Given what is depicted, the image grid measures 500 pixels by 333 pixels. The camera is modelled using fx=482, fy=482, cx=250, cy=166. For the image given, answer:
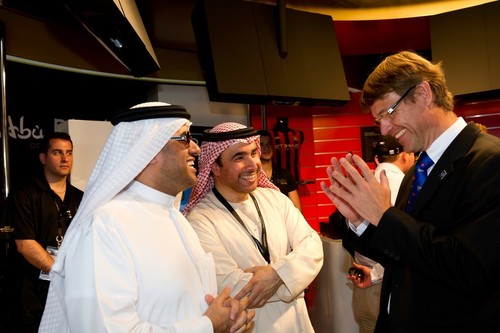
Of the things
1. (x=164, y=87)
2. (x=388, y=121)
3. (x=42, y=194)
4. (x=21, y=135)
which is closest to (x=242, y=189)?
(x=388, y=121)

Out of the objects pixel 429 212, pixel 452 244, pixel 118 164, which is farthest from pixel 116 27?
pixel 452 244

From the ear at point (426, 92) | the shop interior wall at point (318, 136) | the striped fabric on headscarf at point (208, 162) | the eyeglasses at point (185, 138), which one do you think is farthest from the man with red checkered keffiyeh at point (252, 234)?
the shop interior wall at point (318, 136)

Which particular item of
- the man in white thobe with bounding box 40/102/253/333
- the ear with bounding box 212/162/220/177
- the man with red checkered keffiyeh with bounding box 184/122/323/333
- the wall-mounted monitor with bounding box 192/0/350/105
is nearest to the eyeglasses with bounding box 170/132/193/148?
the man in white thobe with bounding box 40/102/253/333

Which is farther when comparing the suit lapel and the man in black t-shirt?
the man in black t-shirt

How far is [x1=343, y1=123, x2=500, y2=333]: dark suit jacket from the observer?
145 cm

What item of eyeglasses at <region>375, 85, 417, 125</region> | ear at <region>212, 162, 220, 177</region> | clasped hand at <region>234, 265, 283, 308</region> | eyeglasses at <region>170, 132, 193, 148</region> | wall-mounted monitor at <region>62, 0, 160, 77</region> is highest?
wall-mounted monitor at <region>62, 0, 160, 77</region>

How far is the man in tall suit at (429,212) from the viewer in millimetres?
1467

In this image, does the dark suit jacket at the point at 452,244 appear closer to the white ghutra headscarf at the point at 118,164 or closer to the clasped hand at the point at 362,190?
the clasped hand at the point at 362,190

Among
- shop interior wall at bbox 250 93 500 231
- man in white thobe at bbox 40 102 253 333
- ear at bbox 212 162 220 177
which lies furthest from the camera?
shop interior wall at bbox 250 93 500 231

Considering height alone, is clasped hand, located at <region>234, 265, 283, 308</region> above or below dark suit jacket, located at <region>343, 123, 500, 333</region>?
below

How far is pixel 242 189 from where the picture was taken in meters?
2.70

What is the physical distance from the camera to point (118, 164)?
71.9 inches

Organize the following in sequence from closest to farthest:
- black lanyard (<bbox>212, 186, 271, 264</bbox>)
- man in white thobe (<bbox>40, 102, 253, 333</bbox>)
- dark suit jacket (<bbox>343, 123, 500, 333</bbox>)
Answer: dark suit jacket (<bbox>343, 123, 500, 333</bbox>)
man in white thobe (<bbox>40, 102, 253, 333</bbox>)
black lanyard (<bbox>212, 186, 271, 264</bbox>)

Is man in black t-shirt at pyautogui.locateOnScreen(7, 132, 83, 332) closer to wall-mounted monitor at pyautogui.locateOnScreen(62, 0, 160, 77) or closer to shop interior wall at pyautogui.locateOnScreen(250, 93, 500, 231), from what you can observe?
wall-mounted monitor at pyautogui.locateOnScreen(62, 0, 160, 77)
